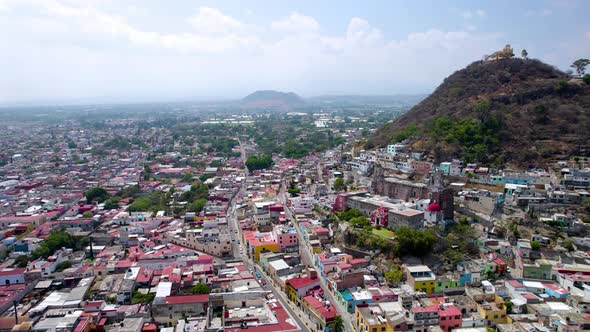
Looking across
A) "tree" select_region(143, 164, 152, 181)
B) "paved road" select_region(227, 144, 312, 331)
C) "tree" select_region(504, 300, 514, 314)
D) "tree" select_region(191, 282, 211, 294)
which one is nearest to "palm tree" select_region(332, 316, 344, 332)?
"paved road" select_region(227, 144, 312, 331)

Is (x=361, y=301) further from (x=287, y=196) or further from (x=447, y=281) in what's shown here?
(x=287, y=196)

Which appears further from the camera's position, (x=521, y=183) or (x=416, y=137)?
(x=416, y=137)

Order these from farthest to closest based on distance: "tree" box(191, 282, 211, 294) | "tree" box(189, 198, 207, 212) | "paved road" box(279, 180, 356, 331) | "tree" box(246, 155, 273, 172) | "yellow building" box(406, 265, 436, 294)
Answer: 1. "tree" box(246, 155, 273, 172)
2. "tree" box(189, 198, 207, 212)
3. "yellow building" box(406, 265, 436, 294)
4. "tree" box(191, 282, 211, 294)
5. "paved road" box(279, 180, 356, 331)

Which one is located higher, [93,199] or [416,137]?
[416,137]

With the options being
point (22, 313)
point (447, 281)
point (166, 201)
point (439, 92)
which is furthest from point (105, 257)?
point (439, 92)

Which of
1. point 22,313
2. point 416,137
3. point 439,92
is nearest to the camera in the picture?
point 22,313

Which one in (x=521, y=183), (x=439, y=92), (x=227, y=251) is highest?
(x=439, y=92)

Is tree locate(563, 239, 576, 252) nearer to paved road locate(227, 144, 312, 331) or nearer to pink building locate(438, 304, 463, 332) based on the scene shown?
pink building locate(438, 304, 463, 332)

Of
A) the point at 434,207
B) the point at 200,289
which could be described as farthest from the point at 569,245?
the point at 200,289
